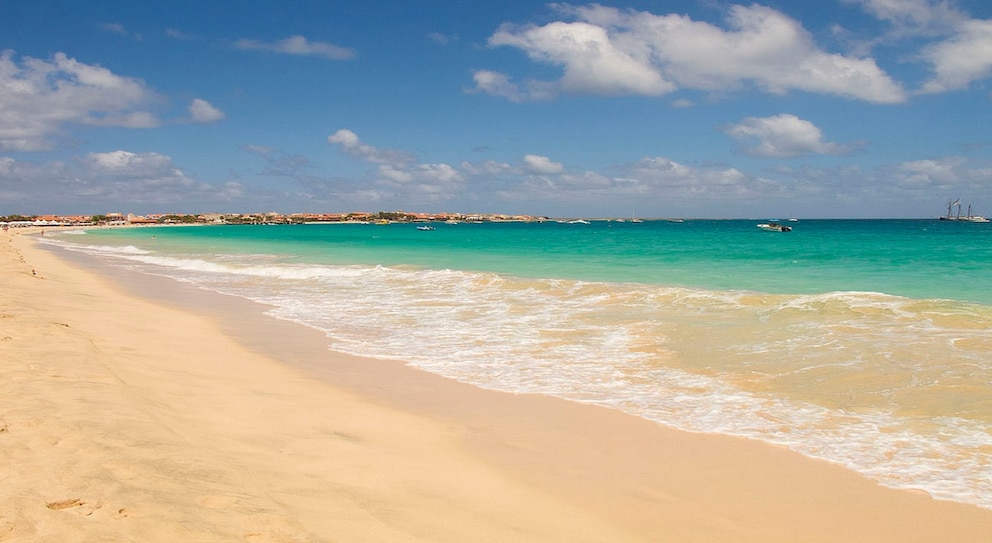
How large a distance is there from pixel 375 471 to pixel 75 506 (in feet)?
6.41

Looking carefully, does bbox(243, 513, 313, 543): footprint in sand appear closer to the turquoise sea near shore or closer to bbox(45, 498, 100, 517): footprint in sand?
bbox(45, 498, 100, 517): footprint in sand

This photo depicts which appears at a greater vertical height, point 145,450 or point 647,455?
point 145,450

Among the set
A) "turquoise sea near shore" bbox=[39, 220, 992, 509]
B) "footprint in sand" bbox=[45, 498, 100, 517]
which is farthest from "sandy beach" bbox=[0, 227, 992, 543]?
"turquoise sea near shore" bbox=[39, 220, 992, 509]

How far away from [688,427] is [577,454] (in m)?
1.37

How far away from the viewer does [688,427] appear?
5.98m

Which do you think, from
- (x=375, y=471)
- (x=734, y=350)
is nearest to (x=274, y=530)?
(x=375, y=471)

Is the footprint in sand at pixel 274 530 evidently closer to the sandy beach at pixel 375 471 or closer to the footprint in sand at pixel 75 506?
the sandy beach at pixel 375 471

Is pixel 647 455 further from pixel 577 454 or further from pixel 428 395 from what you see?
pixel 428 395

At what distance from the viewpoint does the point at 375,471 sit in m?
4.65

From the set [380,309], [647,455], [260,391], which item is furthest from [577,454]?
[380,309]

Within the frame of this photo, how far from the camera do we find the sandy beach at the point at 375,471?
11.4 feet

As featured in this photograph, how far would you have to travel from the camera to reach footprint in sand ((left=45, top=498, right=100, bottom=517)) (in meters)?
3.21

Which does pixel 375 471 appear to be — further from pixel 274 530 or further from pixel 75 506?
pixel 75 506

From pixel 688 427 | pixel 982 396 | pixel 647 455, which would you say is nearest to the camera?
pixel 647 455
